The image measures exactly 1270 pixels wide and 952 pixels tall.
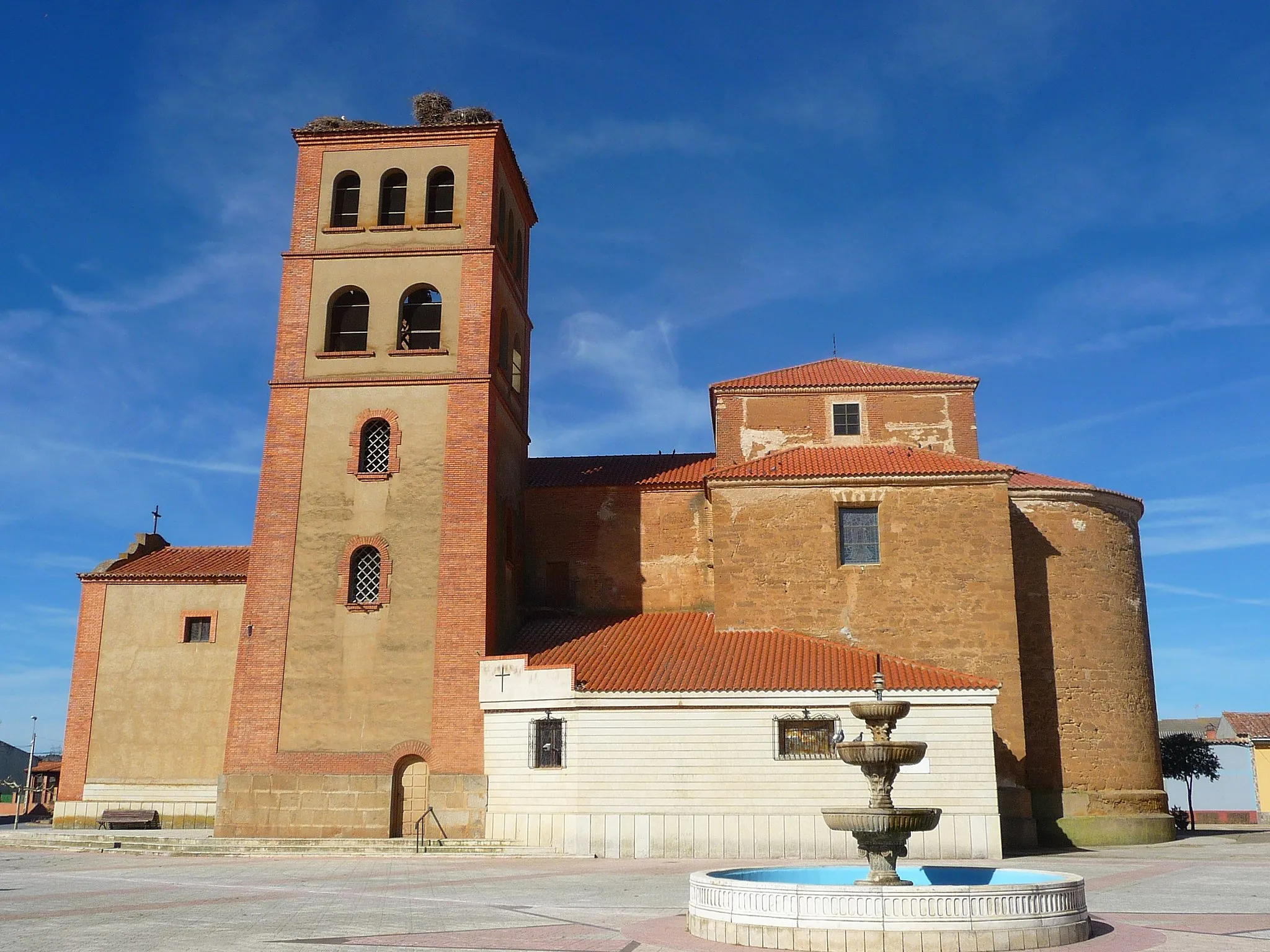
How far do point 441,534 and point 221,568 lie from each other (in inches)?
356

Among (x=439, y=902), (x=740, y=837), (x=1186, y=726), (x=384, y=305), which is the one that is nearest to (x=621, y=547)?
(x=384, y=305)

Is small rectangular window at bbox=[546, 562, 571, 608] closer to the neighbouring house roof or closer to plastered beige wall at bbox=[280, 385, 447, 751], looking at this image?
plastered beige wall at bbox=[280, 385, 447, 751]

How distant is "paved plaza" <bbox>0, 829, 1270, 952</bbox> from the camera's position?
9945mm

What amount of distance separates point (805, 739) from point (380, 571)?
31.1ft

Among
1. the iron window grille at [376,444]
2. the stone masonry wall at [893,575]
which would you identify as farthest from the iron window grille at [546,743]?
the iron window grille at [376,444]

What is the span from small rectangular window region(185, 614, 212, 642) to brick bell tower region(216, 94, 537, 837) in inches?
209

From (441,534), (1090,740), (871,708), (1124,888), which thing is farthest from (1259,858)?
(441,534)

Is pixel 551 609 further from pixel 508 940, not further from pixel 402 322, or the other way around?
pixel 508 940

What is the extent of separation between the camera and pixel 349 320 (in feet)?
86.1

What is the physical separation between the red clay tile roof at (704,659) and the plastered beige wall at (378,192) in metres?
9.66

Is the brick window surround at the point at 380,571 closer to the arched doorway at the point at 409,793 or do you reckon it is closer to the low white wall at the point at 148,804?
the arched doorway at the point at 409,793

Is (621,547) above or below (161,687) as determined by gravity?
above

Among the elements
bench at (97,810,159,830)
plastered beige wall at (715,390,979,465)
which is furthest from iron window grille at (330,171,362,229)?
bench at (97,810,159,830)

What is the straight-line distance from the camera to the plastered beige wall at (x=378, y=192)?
83.3 ft
